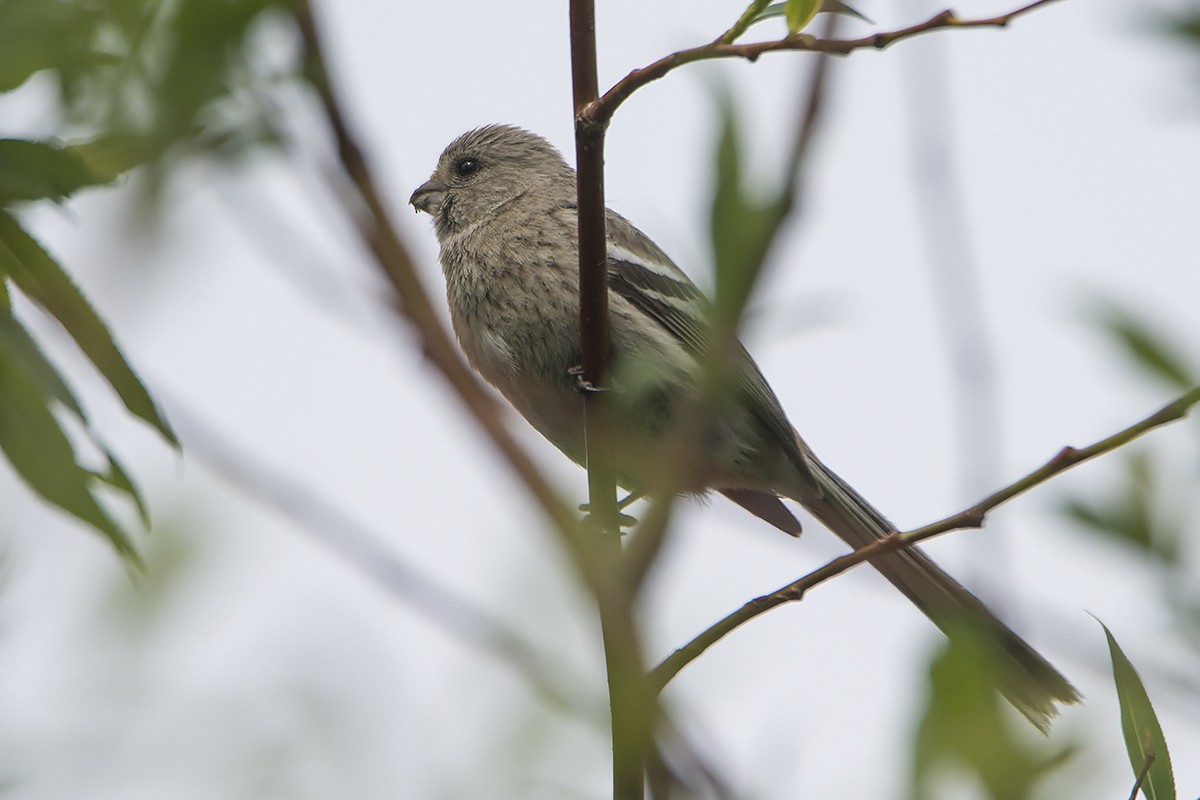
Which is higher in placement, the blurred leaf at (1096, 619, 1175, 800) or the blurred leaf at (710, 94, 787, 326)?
the blurred leaf at (710, 94, 787, 326)

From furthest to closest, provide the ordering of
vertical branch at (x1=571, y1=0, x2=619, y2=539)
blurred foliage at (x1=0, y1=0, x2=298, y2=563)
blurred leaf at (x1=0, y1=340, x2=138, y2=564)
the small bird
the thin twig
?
the small bird, vertical branch at (x1=571, y1=0, x2=619, y2=539), blurred leaf at (x1=0, y1=340, x2=138, y2=564), blurred foliage at (x1=0, y1=0, x2=298, y2=563), the thin twig

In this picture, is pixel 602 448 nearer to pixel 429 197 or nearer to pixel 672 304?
pixel 672 304

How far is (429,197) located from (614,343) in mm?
1828

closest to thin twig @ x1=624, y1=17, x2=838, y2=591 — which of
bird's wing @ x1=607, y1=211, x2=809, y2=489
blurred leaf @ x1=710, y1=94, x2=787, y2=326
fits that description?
blurred leaf @ x1=710, y1=94, x2=787, y2=326

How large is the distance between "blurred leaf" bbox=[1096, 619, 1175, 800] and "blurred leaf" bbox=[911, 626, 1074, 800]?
0.69 meters

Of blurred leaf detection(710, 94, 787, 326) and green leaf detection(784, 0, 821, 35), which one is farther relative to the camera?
green leaf detection(784, 0, 821, 35)

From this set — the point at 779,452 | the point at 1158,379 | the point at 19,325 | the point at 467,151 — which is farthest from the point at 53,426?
the point at 467,151

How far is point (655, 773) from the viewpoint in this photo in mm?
1888

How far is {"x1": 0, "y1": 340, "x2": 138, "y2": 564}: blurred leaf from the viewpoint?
2379 millimetres

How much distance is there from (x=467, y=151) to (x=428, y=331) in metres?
5.27

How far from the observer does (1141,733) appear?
218 centimetres

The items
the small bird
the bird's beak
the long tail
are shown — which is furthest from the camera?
the bird's beak

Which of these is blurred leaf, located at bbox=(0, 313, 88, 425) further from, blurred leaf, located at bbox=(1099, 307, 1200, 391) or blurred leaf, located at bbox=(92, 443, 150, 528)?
blurred leaf, located at bbox=(1099, 307, 1200, 391)

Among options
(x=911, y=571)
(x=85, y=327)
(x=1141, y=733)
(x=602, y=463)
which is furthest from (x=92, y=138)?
(x=911, y=571)
